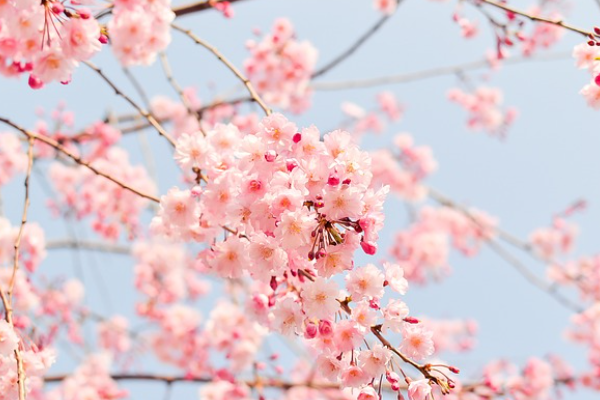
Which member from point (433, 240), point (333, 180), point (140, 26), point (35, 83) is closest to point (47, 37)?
point (35, 83)

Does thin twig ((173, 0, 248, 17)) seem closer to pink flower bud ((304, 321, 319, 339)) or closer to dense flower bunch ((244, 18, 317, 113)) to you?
dense flower bunch ((244, 18, 317, 113))

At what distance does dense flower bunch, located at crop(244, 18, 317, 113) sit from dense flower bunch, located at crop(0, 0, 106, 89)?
2867 mm

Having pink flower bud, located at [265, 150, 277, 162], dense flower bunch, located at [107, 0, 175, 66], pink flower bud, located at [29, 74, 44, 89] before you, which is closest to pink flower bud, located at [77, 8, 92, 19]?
dense flower bunch, located at [107, 0, 175, 66]

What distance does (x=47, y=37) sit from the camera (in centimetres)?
241

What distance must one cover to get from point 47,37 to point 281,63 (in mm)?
3292

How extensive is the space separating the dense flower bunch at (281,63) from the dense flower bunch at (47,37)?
287 centimetres

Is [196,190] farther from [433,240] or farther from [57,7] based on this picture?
[433,240]

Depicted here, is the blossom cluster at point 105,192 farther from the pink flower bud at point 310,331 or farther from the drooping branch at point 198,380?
the pink flower bud at point 310,331

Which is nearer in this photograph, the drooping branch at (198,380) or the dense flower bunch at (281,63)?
the drooping branch at (198,380)

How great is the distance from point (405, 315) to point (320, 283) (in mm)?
301

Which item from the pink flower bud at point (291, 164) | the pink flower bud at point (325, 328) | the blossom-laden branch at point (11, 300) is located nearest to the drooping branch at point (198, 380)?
the blossom-laden branch at point (11, 300)

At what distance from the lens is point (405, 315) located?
189cm

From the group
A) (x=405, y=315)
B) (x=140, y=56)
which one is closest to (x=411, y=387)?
(x=405, y=315)

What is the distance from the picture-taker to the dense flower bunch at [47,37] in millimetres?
2232
